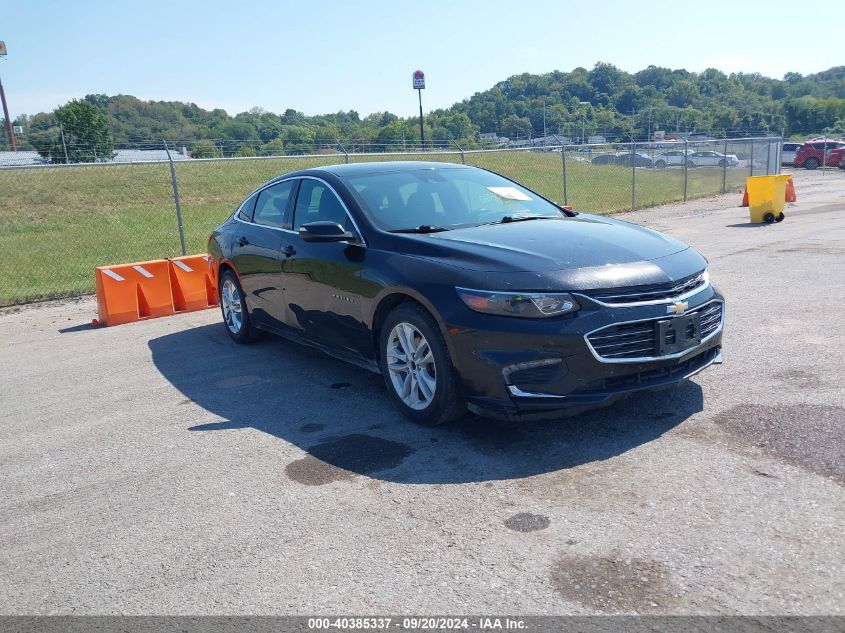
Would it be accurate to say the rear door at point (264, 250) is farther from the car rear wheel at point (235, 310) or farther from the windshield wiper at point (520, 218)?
the windshield wiper at point (520, 218)

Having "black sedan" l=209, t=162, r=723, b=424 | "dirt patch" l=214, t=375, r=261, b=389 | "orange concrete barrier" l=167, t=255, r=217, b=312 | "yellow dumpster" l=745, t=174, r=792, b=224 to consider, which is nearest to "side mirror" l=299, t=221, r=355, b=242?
"black sedan" l=209, t=162, r=723, b=424

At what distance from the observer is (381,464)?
4445 mm

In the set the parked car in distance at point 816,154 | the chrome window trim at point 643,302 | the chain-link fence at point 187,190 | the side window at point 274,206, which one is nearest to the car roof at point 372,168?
the side window at point 274,206

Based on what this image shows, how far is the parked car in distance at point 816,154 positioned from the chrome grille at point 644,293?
1491 inches

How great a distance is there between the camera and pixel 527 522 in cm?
363

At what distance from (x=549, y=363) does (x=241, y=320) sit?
395 centimetres

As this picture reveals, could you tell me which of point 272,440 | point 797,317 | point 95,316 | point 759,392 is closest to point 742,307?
point 797,317

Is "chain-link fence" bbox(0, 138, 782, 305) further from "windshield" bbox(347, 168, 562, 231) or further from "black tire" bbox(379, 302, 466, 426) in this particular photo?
"black tire" bbox(379, 302, 466, 426)

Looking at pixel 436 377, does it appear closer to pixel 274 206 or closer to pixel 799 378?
pixel 799 378

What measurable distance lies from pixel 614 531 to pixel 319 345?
3.17 meters

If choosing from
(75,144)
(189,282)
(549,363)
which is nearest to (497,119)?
(75,144)

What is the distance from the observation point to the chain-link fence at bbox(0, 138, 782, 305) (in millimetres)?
15281

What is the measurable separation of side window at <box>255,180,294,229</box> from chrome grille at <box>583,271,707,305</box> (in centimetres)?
306

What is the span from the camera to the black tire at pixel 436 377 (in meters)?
4.65
